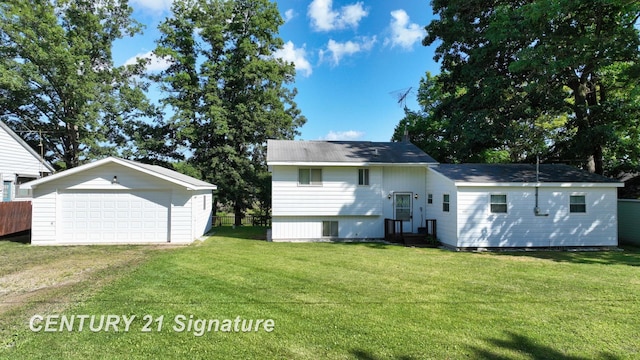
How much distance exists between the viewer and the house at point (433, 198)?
12.5m

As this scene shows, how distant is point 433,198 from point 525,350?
10.5 metres

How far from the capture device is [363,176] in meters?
14.8

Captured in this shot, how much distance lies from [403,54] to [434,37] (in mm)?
3293

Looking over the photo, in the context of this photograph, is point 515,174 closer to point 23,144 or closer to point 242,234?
point 242,234

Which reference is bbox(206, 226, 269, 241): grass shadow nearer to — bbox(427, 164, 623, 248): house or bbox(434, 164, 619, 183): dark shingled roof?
bbox(427, 164, 623, 248): house

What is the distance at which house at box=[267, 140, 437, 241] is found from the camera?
1434 centimetres

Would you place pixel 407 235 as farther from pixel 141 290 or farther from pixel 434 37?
pixel 434 37

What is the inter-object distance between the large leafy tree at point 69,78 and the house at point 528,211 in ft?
73.5

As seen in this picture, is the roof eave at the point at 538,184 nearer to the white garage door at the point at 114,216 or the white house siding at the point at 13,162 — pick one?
the white garage door at the point at 114,216

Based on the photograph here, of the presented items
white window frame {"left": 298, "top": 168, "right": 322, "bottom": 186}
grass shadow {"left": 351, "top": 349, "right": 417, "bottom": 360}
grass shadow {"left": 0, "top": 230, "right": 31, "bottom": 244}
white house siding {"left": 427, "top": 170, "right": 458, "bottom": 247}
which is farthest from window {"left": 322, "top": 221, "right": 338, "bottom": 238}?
grass shadow {"left": 0, "top": 230, "right": 31, "bottom": 244}

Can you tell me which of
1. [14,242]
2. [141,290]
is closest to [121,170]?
[14,242]

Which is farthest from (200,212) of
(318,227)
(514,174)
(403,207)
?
(514,174)

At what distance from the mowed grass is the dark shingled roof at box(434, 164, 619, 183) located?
13.1ft

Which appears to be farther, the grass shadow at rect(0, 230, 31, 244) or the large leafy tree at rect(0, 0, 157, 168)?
the large leafy tree at rect(0, 0, 157, 168)
